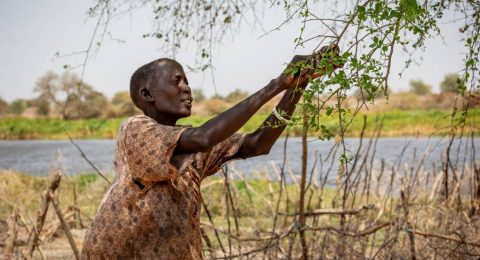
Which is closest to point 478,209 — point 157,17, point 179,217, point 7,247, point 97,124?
point 157,17

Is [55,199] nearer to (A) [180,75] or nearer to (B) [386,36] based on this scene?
(A) [180,75]

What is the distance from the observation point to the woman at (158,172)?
83.5 inches

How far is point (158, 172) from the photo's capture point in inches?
83.7

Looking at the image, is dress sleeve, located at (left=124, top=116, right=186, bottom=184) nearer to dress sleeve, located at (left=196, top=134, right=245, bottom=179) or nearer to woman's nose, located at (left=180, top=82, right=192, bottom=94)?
woman's nose, located at (left=180, top=82, right=192, bottom=94)

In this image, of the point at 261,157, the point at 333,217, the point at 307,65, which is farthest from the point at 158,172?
the point at 261,157

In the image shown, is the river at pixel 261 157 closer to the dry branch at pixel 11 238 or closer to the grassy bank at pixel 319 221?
the grassy bank at pixel 319 221

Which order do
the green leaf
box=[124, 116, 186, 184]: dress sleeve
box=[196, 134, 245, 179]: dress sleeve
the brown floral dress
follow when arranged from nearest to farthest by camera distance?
the green leaf, box=[124, 116, 186, 184]: dress sleeve, the brown floral dress, box=[196, 134, 245, 179]: dress sleeve

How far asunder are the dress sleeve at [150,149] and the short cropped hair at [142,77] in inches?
8.5

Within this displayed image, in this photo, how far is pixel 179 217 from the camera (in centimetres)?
232

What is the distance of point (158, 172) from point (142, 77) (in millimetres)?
460

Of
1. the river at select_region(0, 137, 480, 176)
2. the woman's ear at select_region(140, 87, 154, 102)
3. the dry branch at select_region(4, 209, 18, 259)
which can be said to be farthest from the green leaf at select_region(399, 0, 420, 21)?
the river at select_region(0, 137, 480, 176)

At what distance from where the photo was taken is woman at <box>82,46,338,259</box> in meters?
2.12

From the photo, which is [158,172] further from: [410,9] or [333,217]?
[333,217]

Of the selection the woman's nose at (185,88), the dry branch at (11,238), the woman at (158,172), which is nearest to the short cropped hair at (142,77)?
the woman at (158,172)
